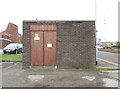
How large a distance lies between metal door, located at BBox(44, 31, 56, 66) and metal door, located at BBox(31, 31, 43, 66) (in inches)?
11.4

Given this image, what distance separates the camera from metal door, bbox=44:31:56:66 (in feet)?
59.3

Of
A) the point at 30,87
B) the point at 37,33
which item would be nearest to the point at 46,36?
the point at 37,33

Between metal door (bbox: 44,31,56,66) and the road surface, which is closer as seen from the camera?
metal door (bbox: 44,31,56,66)

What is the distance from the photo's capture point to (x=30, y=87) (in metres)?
11.9

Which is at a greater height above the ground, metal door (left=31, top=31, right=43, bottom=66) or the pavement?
metal door (left=31, top=31, right=43, bottom=66)

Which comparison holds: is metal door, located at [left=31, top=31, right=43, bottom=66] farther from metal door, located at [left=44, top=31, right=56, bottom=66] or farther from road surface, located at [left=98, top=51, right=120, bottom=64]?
road surface, located at [left=98, top=51, right=120, bottom=64]

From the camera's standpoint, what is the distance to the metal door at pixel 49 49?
1806 centimetres

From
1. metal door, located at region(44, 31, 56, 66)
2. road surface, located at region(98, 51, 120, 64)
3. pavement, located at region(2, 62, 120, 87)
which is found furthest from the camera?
road surface, located at region(98, 51, 120, 64)

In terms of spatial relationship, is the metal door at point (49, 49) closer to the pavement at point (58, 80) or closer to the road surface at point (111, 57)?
the pavement at point (58, 80)

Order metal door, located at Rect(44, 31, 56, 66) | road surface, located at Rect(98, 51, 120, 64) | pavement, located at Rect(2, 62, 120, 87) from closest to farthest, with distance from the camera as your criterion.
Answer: pavement, located at Rect(2, 62, 120, 87), metal door, located at Rect(44, 31, 56, 66), road surface, located at Rect(98, 51, 120, 64)

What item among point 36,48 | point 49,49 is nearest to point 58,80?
point 49,49

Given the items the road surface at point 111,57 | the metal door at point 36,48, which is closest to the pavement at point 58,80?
the metal door at point 36,48

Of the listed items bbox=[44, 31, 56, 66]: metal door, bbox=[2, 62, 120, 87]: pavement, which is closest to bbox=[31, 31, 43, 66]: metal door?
bbox=[44, 31, 56, 66]: metal door

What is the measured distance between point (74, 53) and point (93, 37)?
1.43 metres
